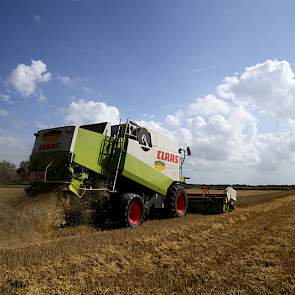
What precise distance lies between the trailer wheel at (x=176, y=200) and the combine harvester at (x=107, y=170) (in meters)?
0.03

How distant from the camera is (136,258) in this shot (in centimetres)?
652

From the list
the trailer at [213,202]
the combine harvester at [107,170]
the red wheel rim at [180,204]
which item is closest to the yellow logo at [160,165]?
the combine harvester at [107,170]

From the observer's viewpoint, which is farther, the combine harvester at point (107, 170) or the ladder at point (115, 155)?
the ladder at point (115, 155)

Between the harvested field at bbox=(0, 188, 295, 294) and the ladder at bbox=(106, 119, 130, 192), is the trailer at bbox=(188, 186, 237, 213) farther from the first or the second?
the ladder at bbox=(106, 119, 130, 192)

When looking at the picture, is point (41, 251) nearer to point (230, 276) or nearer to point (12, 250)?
point (12, 250)

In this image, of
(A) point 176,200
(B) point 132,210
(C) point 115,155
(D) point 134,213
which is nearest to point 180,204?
(A) point 176,200

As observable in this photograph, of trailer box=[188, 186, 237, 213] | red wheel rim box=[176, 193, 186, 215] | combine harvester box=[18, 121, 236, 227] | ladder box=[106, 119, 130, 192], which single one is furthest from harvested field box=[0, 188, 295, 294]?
trailer box=[188, 186, 237, 213]

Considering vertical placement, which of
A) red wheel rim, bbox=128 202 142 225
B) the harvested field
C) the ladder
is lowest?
the harvested field

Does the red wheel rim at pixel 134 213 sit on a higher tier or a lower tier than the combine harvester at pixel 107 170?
lower

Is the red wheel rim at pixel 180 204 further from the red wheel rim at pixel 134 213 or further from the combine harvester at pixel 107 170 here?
the red wheel rim at pixel 134 213

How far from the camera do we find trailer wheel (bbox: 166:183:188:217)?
1239cm

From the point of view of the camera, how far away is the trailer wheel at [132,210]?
9.61 m

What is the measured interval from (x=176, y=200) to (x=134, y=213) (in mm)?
2813

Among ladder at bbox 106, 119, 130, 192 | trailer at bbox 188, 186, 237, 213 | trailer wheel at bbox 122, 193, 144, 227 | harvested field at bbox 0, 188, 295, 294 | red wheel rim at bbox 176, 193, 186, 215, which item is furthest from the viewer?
trailer at bbox 188, 186, 237, 213
